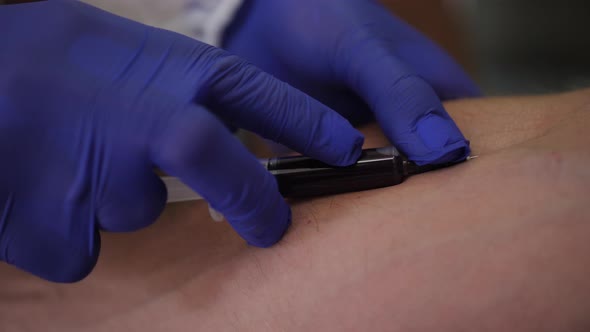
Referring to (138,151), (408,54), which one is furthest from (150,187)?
(408,54)

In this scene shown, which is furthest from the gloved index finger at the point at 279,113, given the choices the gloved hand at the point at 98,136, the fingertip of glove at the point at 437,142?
the fingertip of glove at the point at 437,142

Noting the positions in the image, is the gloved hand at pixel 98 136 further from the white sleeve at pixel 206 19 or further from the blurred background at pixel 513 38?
the blurred background at pixel 513 38

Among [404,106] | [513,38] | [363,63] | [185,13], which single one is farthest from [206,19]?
[513,38]

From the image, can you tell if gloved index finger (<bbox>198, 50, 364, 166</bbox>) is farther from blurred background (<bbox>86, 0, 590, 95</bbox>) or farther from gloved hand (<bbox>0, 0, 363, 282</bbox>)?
blurred background (<bbox>86, 0, 590, 95</bbox>)

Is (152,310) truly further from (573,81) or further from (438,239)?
(573,81)

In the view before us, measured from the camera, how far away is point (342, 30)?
0.87 metres

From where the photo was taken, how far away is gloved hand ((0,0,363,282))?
2.03 ft

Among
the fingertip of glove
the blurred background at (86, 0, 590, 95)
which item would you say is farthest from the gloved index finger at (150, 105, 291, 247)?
the blurred background at (86, 0, 590, 95)

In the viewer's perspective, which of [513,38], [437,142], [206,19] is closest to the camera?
[437,142]

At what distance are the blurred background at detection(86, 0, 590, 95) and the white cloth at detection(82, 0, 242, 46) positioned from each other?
58 centimetres

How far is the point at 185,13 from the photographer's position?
3.63 ft

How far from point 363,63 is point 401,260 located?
41 cm

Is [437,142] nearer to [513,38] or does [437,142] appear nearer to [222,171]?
[222,171]

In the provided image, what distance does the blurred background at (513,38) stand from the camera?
138 centimetres
